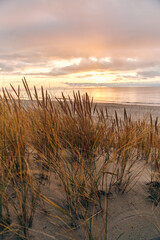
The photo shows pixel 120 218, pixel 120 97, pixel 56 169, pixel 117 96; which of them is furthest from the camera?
pixel 117 96

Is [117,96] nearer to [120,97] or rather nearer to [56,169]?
[120,97]

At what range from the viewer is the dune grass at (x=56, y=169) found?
3.64 ft

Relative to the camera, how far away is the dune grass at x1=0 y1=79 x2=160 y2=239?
111cm

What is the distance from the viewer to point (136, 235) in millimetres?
1136

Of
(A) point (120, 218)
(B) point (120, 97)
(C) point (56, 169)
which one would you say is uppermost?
(B) point (120, 97)

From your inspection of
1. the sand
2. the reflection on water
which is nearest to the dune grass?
the sand

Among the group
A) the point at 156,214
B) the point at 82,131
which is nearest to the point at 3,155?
the point at 82,131

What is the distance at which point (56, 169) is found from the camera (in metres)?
1.42

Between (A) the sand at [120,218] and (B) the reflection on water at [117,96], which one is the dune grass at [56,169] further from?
(B) the reflection on water at [117,96]

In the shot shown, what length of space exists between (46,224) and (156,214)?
770 mm

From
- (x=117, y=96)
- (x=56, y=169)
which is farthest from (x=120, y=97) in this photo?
(x=56, y=169)

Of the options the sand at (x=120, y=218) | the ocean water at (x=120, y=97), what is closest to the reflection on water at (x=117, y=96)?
the ocean water at (x=120, y=97)

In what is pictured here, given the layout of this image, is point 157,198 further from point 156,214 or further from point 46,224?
point 46,224

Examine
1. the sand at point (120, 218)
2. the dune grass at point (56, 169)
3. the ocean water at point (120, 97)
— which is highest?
the ocean water at point (120, 97)
